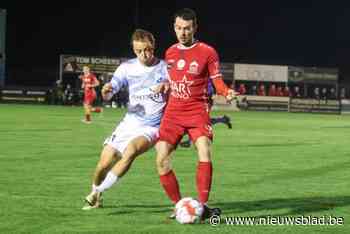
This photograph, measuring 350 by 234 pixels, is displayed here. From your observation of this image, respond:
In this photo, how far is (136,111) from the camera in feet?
29.3

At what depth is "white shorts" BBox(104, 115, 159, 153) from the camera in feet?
29.0

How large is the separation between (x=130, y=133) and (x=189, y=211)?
1.30 metres

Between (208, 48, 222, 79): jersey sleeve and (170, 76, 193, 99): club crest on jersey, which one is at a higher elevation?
(208, 48, 222, 79): jersey sleeve

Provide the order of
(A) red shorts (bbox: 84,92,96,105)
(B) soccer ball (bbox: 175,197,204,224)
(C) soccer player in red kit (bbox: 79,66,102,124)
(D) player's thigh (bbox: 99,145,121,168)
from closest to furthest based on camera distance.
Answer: (B) soccer ball (bbox: 175,197,204,224), (D) player's thigh (bbox: 99,145,121,168), (C) soccer player in red kit (bbox: 79,66,102,124), (A) red shorts (bbox: 84,92,96,105)

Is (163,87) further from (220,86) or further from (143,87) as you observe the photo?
(220,86)

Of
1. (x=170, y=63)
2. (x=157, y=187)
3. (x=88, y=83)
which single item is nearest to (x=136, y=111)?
(x=170, y=63)

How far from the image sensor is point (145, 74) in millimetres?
8867

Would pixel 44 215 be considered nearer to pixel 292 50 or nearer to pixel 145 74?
pixel 145 74

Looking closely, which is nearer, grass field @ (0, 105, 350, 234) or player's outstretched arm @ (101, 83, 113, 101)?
grass field @ (0, 105, 350, 234)

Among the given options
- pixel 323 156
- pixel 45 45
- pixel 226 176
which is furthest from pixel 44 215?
pixel 45 45

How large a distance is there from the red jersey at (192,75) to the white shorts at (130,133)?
1.38 ft

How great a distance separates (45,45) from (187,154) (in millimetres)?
43185

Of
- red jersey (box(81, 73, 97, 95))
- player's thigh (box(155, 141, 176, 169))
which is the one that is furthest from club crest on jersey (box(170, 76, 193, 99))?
red jersey (box(81, 73, 97, 95))

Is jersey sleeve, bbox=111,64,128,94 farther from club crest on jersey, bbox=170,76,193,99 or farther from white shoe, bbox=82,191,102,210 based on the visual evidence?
white shoe, bbox=82,191,102,210
